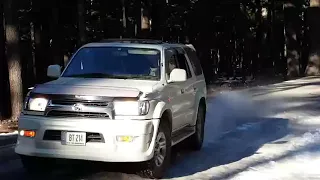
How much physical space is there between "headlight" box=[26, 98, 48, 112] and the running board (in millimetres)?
2348

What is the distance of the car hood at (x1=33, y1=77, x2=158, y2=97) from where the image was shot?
310 inches

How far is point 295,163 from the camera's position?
1005 centimetres

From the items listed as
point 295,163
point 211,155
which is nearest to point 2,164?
point 211,155

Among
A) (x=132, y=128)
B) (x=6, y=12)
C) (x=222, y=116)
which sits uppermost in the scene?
(x=6, y=12)

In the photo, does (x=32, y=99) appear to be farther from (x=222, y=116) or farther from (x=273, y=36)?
(x=273, y=36)

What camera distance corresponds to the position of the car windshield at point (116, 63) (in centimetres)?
909

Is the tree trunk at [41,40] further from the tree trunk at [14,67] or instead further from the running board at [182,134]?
the running board at [182,134]

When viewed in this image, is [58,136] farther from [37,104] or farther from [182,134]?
[182,134]

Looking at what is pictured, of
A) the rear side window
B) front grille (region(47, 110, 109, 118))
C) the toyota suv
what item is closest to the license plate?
the toyota suv

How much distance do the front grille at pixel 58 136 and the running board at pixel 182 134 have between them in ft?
6.02

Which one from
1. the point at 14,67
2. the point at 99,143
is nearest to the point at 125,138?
the point at 99,143

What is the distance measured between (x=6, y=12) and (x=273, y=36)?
3638cm

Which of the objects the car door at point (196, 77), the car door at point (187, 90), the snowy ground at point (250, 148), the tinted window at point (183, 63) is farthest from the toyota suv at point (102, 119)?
the car door at point (196, 77)

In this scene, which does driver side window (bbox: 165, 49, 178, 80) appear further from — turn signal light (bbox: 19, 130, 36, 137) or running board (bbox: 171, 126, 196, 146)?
turn signal light (bbox: 19, 130, 36, 137)
